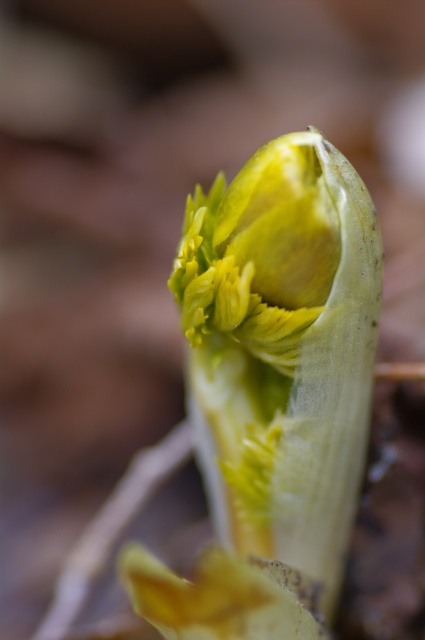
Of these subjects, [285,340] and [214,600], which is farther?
[285,340]

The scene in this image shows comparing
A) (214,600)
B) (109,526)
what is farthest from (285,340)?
(109,526)

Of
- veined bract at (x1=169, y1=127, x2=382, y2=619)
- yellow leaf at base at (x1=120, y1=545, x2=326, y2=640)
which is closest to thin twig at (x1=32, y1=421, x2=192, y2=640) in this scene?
veined bract at (x1=169, y1=127, x2=382, y2=619)

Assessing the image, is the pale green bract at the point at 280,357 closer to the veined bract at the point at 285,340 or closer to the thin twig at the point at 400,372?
the veined bract at the point at 285,340

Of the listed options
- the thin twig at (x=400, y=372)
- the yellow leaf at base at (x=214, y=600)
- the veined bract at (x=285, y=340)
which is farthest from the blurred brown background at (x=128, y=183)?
the yellow leaf at base at (x=214, y=600)

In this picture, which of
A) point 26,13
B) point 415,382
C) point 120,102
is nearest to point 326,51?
point 120,102

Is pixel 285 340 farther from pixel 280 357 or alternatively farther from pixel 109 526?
pixel 109 526
